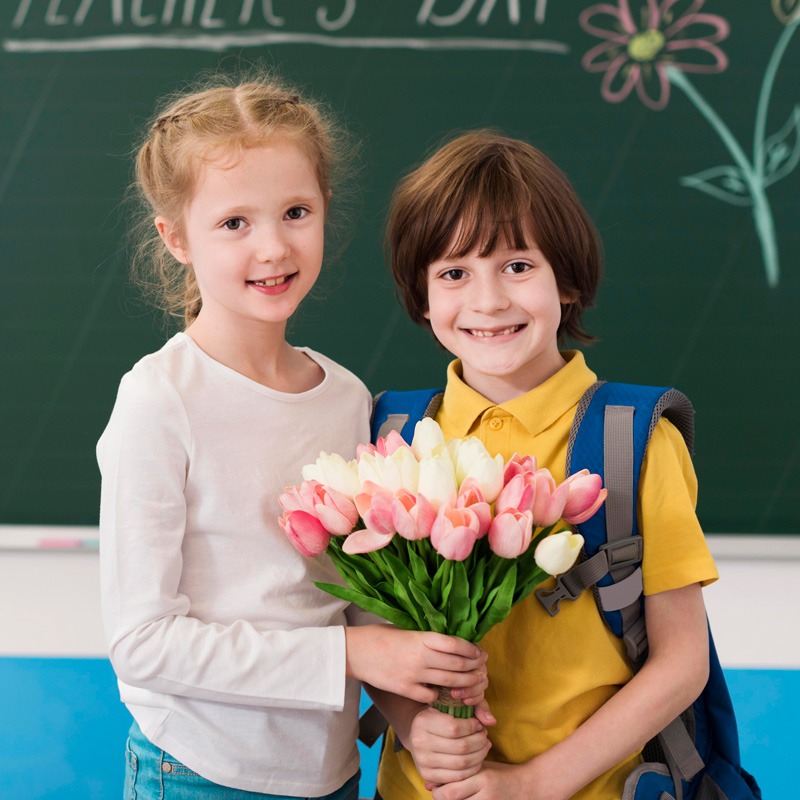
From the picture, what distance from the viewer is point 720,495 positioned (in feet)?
8.34

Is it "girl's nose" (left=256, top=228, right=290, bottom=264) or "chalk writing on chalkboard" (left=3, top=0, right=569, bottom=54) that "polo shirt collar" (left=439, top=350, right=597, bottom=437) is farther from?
"chalk writing on chalkboard" (left=3, top=0, right=569, bottom=54)

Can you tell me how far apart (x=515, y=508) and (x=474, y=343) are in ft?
1.10

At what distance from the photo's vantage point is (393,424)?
1361 mm

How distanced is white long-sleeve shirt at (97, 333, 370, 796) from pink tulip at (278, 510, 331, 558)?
0.11 metres

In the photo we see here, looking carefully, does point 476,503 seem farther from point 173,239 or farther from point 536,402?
point 173,239

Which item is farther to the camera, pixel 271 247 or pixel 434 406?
pixel 434 406

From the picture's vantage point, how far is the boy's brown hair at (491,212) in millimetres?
1261

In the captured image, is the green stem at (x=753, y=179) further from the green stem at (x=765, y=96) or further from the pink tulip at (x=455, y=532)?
the pink tulip at (x=455, y=532)

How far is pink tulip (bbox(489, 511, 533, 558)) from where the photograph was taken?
99 centimetres

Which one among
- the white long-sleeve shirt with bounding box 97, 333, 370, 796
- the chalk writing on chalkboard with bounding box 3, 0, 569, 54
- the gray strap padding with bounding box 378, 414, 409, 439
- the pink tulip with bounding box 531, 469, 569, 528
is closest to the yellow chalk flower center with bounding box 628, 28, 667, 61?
the chalk writing on chalkboard with bounding box 3, 0, 569, 54

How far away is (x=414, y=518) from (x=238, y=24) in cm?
189

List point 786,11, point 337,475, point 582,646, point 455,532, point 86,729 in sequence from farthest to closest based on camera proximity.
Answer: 1. point 786,11
2. point 86,729
3. point 582,646
4. point 337,475
5. point 455,532

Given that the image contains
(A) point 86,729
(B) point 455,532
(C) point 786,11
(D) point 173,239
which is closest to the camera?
(B) point 455,532

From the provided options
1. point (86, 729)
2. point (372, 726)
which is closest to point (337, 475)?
point (372, 726)
